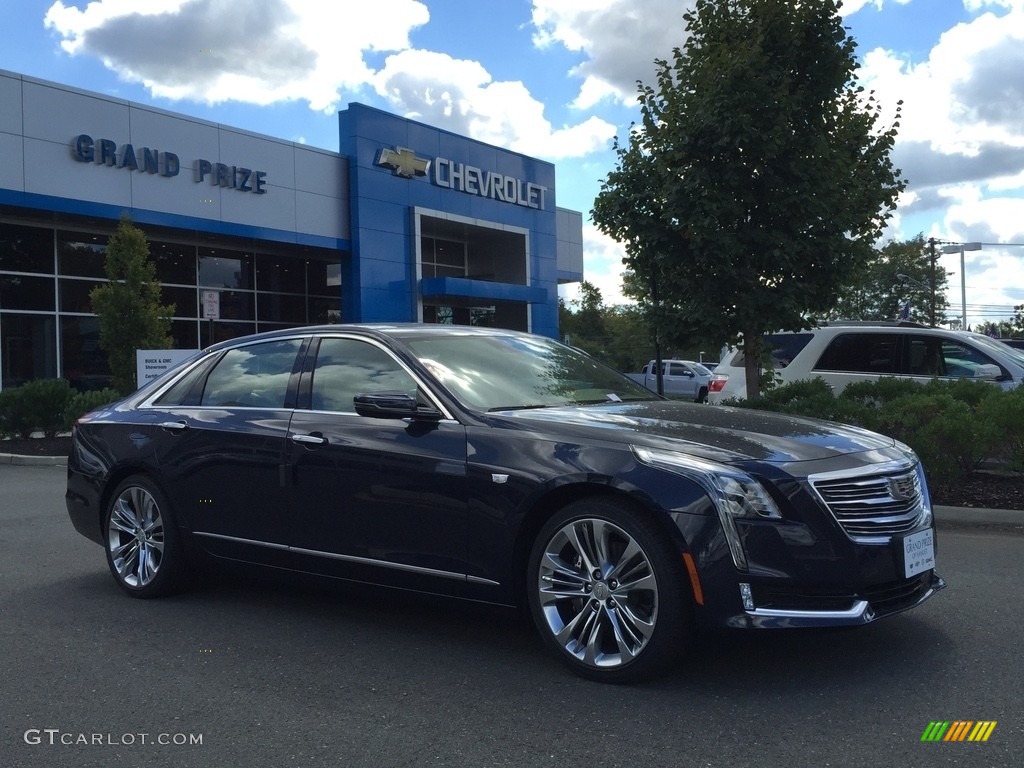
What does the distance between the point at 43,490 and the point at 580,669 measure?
30.7 feet

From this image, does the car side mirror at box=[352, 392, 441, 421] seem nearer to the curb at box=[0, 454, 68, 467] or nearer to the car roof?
the car roof

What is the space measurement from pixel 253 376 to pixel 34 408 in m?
13.3

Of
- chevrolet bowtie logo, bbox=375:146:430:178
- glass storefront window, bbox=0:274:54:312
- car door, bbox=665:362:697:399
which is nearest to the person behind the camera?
glass storefront window, bbox=0:274:54:312

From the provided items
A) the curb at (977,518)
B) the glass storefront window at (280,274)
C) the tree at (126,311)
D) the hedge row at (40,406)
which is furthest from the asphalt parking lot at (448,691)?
the glass storefront window at (280,274)

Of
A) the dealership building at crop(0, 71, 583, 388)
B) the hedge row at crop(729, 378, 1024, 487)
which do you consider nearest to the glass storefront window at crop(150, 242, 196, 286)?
the dealership building at crop(0, 71, 583, 388)

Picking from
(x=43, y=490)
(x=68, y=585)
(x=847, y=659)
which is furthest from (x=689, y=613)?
(x=43, y=490)

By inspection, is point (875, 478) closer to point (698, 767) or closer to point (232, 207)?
point (698, 767)

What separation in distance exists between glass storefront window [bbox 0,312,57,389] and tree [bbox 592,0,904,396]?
16.7 meters

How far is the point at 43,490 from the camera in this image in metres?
11.6

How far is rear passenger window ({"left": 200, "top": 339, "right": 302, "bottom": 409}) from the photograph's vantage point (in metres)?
5.52

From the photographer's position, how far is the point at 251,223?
88.9 ft

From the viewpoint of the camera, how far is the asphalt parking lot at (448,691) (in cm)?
349

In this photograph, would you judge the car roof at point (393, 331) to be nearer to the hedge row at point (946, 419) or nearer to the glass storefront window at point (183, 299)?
the hedge row at point (946, 419)

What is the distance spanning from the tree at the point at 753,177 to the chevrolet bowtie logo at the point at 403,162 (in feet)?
63.9
